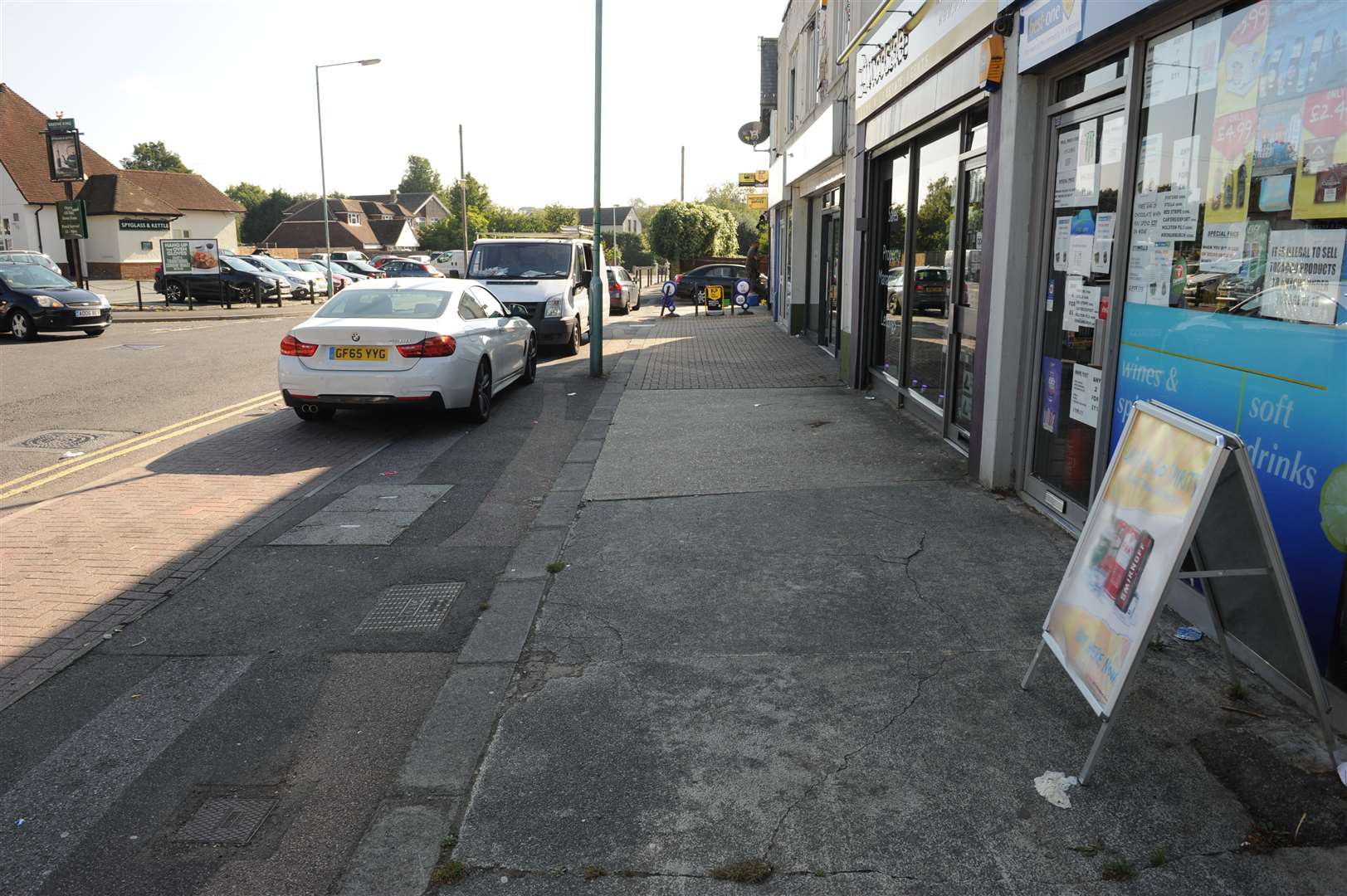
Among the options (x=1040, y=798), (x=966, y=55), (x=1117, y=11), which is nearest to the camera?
(x=1040, y=798)

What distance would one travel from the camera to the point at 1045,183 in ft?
20.5

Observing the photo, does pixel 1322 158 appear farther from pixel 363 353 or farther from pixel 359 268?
pixel 359 268

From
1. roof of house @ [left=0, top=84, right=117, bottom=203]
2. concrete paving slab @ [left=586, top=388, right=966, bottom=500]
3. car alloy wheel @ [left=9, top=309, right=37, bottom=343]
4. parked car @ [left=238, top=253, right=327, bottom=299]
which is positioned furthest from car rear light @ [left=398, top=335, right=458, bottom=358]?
roof of house @ [left=0, top=84, right=117, bottom=203]

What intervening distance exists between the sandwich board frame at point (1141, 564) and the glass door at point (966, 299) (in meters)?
4.10

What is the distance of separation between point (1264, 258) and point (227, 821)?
4.43 meters

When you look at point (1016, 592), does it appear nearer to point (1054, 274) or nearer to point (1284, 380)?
point (1284, 380)

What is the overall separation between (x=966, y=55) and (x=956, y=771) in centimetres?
594

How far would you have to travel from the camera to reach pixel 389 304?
10398 mm

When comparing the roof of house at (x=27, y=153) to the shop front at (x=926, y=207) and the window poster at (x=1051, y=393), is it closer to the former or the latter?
the shop front at (x=926, y=207)

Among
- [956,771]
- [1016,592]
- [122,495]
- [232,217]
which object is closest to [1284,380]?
[1016,592]

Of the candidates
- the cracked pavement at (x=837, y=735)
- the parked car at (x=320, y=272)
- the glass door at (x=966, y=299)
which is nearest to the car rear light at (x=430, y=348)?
the cracked pavement at (x=837, y=735)

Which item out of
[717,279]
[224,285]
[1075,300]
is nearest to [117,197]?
[224,285]

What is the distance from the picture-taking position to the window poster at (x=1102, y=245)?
5328 mm

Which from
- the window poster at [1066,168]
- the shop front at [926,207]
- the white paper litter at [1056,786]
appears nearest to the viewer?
the white paper litter at [1056,786]
